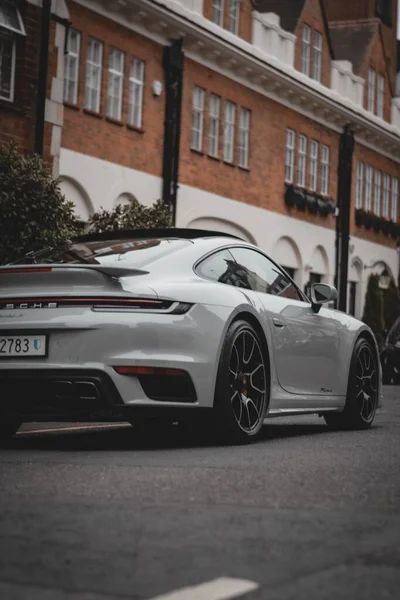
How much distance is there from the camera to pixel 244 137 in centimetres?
3206

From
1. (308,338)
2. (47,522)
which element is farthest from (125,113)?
(47,522)

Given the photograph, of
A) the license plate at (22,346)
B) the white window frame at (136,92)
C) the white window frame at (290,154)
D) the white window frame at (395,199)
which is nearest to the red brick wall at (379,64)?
the white window frame at (395,199)

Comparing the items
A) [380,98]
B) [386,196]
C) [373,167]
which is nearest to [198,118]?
[373,167]

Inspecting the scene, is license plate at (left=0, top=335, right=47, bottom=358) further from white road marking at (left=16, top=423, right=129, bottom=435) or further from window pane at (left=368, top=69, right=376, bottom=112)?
window pane at (left=368, top=69, right=376, bottom=112)

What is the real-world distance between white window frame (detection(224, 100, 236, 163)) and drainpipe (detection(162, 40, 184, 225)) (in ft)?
9.26

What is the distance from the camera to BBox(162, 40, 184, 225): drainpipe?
91.8 ft

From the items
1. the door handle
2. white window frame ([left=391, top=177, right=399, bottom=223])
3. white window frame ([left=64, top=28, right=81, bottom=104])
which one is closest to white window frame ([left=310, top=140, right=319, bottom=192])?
white window frame ([left=391, top=177, right=399, bottom=223])

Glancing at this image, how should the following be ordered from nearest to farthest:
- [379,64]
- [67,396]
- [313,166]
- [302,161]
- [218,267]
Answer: [67,396]
[218,267]
[302,161]
[313,166]
[379,64]

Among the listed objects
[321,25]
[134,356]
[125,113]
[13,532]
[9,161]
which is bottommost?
[13,532]

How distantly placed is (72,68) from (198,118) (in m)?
5.66

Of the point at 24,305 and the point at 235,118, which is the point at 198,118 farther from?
the point at 24,305

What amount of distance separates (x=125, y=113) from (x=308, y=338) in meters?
18.1

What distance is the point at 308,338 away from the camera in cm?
920

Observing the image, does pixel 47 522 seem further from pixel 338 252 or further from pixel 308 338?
pixel 338 252
